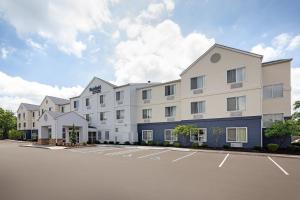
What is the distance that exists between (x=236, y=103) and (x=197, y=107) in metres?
4.70

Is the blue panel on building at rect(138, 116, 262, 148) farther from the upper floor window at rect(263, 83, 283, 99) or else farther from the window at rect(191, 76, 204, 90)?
the window at rect(191, 76, 204, 90)

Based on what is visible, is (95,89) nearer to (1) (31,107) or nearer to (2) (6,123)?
(1) (31,107)

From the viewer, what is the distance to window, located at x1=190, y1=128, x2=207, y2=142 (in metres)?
25.2

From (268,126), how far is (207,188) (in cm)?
1697

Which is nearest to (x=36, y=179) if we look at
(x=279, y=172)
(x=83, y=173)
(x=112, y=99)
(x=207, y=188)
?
(x=83, y=173)

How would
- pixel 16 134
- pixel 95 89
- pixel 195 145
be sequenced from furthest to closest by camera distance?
1. pixel 16 134
2. pixel 95 89
3. pixel 195 145

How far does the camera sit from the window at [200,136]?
82.7 feet

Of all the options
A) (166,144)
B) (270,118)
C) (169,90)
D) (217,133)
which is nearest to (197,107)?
(217,133)

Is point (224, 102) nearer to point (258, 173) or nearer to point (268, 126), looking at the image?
point (268, 126)

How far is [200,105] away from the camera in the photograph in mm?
25828

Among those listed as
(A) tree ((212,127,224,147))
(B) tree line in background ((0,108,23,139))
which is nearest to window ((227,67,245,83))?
(A) tree ((212,127,224,147))

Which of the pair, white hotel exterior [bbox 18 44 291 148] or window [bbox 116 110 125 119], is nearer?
white hotel exterior [bbox 18 44 291 148]

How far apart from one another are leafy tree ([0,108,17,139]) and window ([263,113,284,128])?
65874mm

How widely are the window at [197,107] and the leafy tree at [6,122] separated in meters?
58.0
